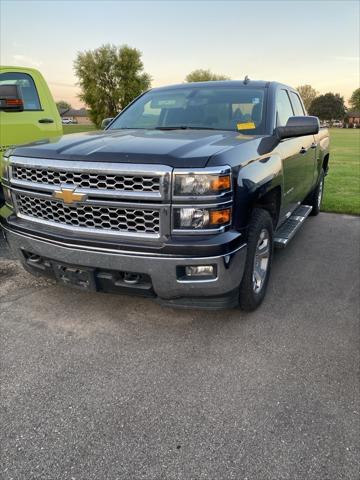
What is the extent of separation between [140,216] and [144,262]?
29 cm

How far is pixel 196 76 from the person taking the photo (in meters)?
74.4

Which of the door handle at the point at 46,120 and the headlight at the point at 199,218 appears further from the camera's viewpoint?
the door handle at the point at 46,120

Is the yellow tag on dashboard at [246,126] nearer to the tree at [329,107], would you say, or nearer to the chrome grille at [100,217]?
the chrome grille at [100,217]

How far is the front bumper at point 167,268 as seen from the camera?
2.35 m

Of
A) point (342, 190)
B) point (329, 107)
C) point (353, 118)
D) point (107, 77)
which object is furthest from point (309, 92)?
point (342, 190)

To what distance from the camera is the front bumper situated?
7.70ft

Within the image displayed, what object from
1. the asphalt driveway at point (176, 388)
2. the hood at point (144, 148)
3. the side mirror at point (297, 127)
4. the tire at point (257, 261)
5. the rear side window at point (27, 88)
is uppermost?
the rear side window at point (27, 88)

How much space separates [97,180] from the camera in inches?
93.6

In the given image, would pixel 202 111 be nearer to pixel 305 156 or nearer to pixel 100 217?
pixel 305 156

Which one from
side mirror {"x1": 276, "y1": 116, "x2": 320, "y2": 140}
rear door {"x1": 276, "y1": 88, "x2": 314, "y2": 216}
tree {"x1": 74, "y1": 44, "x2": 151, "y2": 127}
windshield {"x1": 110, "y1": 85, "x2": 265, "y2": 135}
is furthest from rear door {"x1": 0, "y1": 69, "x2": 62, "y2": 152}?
tree {"x1": 74, "y1": 44, "x2": 151, "y2": 127}

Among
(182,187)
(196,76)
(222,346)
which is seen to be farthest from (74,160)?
(196,76)

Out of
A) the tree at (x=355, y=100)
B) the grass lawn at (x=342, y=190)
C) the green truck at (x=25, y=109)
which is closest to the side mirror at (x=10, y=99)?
the green truck at (x=25, y=109)

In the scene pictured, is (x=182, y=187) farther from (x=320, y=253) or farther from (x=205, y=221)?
(x=320, y=253)

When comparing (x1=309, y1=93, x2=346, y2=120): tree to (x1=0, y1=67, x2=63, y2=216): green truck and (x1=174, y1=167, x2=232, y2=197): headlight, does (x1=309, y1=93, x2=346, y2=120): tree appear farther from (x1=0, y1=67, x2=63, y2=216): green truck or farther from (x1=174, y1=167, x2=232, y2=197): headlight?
(x1=174, y1=167, x2=232, y2=197): headlight
